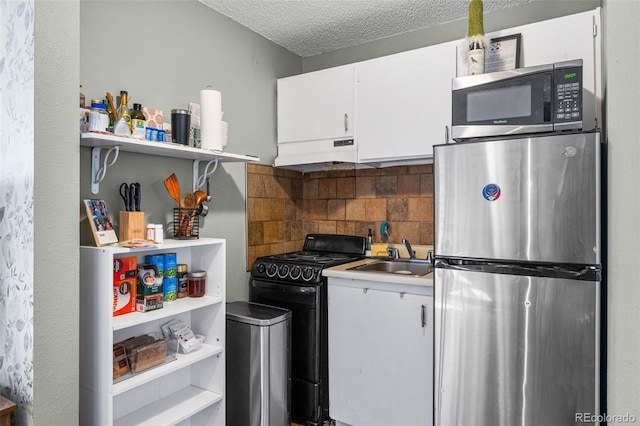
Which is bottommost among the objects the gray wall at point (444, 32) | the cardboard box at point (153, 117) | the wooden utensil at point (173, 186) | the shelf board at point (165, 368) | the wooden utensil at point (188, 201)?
the shelf board at point (165, 368)

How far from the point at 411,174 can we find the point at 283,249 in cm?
108

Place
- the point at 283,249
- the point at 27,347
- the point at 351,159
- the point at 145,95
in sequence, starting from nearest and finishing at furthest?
1. the point at 27,347
2. the point at 145,95
3. the point at 351,159
4. the point at 283,249

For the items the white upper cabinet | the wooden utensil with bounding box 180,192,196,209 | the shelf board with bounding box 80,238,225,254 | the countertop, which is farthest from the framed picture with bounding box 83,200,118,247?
the white upper cabinet

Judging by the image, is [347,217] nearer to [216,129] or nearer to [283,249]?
[283,249]

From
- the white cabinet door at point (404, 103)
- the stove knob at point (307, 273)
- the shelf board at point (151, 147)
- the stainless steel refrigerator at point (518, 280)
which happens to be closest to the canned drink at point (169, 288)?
the shelf board at point (151, 147)

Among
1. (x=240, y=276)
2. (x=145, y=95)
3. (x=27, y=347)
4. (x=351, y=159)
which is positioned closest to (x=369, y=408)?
(x=240, y=276)

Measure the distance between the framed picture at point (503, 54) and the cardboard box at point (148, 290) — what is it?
1.94m

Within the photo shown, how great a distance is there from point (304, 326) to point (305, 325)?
0.01 m

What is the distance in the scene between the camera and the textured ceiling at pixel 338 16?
2.45m

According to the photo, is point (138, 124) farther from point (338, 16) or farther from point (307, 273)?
point (338, 16)

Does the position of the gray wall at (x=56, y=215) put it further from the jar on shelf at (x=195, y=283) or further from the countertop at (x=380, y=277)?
the countertop at (x=380, y=277)

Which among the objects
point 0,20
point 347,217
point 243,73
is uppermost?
point 243,73

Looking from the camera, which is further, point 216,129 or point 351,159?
point 351,159

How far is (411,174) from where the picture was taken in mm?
2859
